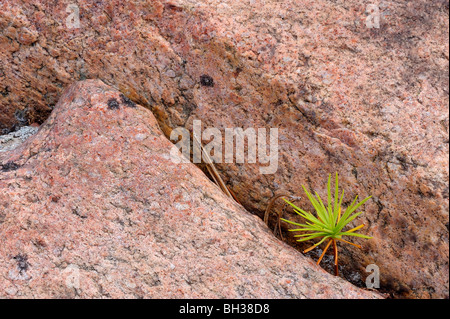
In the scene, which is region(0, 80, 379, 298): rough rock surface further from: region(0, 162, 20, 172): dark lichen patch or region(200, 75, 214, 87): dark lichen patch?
region(200, 75, 214, 87): dark lichen patch

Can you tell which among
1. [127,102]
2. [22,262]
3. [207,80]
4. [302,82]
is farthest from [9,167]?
[302,82]

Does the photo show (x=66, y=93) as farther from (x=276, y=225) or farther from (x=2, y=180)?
(x=276, y=225)

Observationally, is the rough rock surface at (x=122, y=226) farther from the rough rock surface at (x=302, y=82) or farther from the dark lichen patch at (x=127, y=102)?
the rough rock surface at (x=302, y=82)

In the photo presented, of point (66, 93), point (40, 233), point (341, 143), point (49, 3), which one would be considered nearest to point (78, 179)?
point (40, 233)

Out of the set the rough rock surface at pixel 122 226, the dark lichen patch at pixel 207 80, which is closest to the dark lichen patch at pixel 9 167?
the rough rock surface at pixel 122 226

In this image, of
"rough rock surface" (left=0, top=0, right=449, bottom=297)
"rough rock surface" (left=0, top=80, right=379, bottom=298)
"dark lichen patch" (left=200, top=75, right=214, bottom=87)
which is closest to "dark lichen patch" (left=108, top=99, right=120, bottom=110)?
"rough rock surface" (left=0, top=80, right=379, bottom=298)

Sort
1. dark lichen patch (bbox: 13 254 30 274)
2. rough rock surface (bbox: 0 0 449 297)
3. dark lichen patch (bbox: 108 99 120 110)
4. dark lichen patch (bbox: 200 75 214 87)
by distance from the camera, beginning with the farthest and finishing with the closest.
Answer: dark lichen patch (bbox: 200 75 214 87) → dark lichen patch (bbox: 108 99 120 110) → rough rock surface (bbox: 0 0 449 297) → dark lichen patch (bbox: 13 254 30 274)

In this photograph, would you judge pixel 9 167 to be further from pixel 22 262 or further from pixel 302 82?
pixel 302 82
